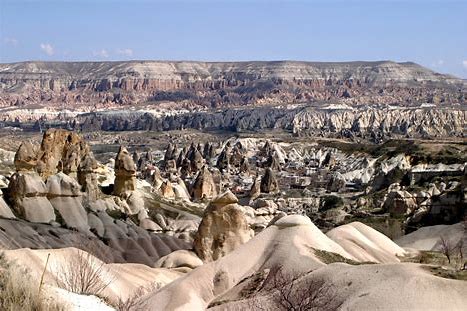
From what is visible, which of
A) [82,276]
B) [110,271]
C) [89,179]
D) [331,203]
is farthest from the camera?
[331,203]

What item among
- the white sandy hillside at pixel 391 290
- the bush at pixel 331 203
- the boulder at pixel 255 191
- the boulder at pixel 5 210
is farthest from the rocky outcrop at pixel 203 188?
the white sandy hillside at pixel 391 290

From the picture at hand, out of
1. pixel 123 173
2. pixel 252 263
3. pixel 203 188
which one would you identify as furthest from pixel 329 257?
Result: pixel 203 188

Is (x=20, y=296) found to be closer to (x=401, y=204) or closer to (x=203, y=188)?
(x=401, y=204)

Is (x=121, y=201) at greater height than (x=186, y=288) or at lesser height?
lesser

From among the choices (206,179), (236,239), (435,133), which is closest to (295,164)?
(206,179)

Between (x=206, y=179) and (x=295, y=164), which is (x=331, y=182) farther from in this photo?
(x=295, y=164)
